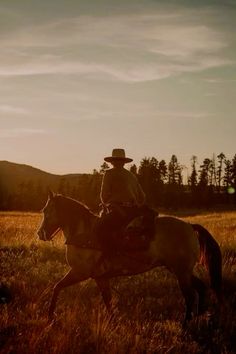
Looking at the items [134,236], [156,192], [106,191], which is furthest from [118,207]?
[156,192]

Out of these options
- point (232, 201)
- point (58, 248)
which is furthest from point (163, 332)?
point (232, 201)

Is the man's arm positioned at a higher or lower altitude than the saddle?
higher

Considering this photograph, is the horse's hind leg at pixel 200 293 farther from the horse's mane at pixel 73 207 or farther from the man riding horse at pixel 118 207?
the horse's mane at pixel 73 207

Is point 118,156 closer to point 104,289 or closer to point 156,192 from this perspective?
point 104,289

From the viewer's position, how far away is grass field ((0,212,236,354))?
666 centimetres

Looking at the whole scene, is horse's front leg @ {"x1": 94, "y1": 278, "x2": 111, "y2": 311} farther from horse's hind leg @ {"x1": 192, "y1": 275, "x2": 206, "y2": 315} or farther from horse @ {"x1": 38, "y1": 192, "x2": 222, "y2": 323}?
horse's hind leg @ {"x1": 192, "y1": 275, "x2": 206, "y2": 315}

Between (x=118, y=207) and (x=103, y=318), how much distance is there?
2.09 m

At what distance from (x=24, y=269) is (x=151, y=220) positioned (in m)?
5.65

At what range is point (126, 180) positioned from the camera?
31.1 feet

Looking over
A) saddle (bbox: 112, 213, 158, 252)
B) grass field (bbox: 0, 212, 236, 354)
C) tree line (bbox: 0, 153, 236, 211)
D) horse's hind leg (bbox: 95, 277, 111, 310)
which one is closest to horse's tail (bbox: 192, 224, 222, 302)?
grass field (bbox: 0, 212, 236, 354)

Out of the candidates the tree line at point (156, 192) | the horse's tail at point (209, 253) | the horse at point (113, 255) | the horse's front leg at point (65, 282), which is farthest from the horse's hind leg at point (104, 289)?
the tree line at point (156, 192)

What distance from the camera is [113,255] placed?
9383 mm

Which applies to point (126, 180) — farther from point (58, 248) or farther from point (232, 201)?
point (232, 201)

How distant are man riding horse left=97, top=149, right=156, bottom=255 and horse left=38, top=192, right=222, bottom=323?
20 centimetres
